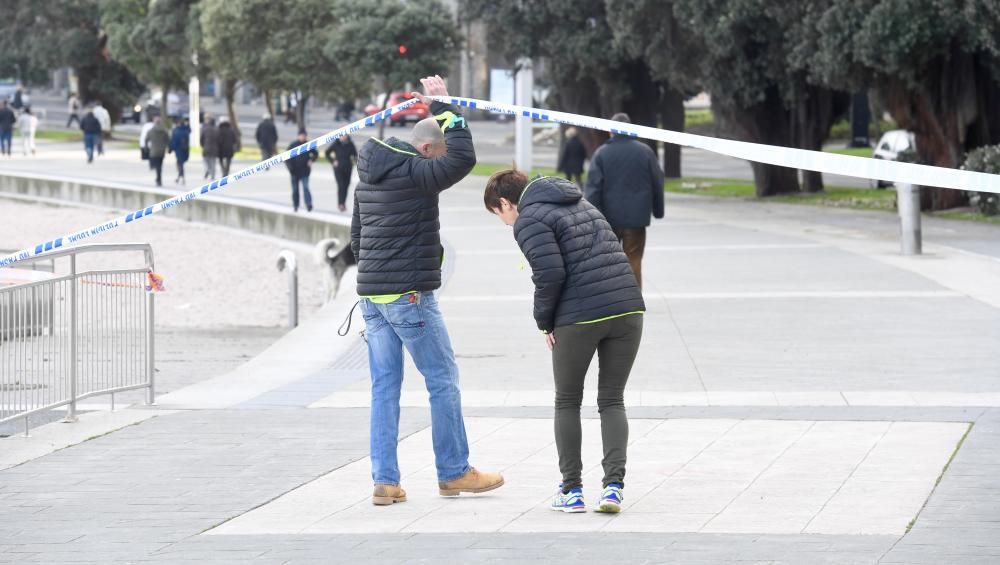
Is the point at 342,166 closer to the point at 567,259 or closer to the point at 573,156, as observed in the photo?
the point at 573,156

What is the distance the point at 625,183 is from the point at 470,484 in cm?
639

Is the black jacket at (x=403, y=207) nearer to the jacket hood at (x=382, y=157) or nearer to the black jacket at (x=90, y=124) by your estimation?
the jacket hood at (x=382, y=157)

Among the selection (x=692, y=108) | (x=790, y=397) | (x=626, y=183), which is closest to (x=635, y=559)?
(x=790, y=397)

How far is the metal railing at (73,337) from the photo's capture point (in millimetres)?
8773

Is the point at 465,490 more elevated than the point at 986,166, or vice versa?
the point at 986,166

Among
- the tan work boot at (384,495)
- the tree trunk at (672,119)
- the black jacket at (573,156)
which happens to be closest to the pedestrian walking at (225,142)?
the black jacket at (573,156)

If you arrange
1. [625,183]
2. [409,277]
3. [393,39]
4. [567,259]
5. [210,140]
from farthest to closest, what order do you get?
[393,39] → [210,140] → [625,183] → [409,277] → [567,259]

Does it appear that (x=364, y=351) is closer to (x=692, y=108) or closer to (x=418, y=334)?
(x=418, y=334)

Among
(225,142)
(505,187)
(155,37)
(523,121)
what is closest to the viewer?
(505,187)

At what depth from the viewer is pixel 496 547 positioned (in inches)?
245

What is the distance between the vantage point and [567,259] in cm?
672

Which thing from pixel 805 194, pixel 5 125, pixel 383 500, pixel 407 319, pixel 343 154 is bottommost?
pixel 383 500

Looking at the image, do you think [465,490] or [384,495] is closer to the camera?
[384,495]

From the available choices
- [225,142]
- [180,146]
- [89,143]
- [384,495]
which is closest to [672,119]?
[225,142]
